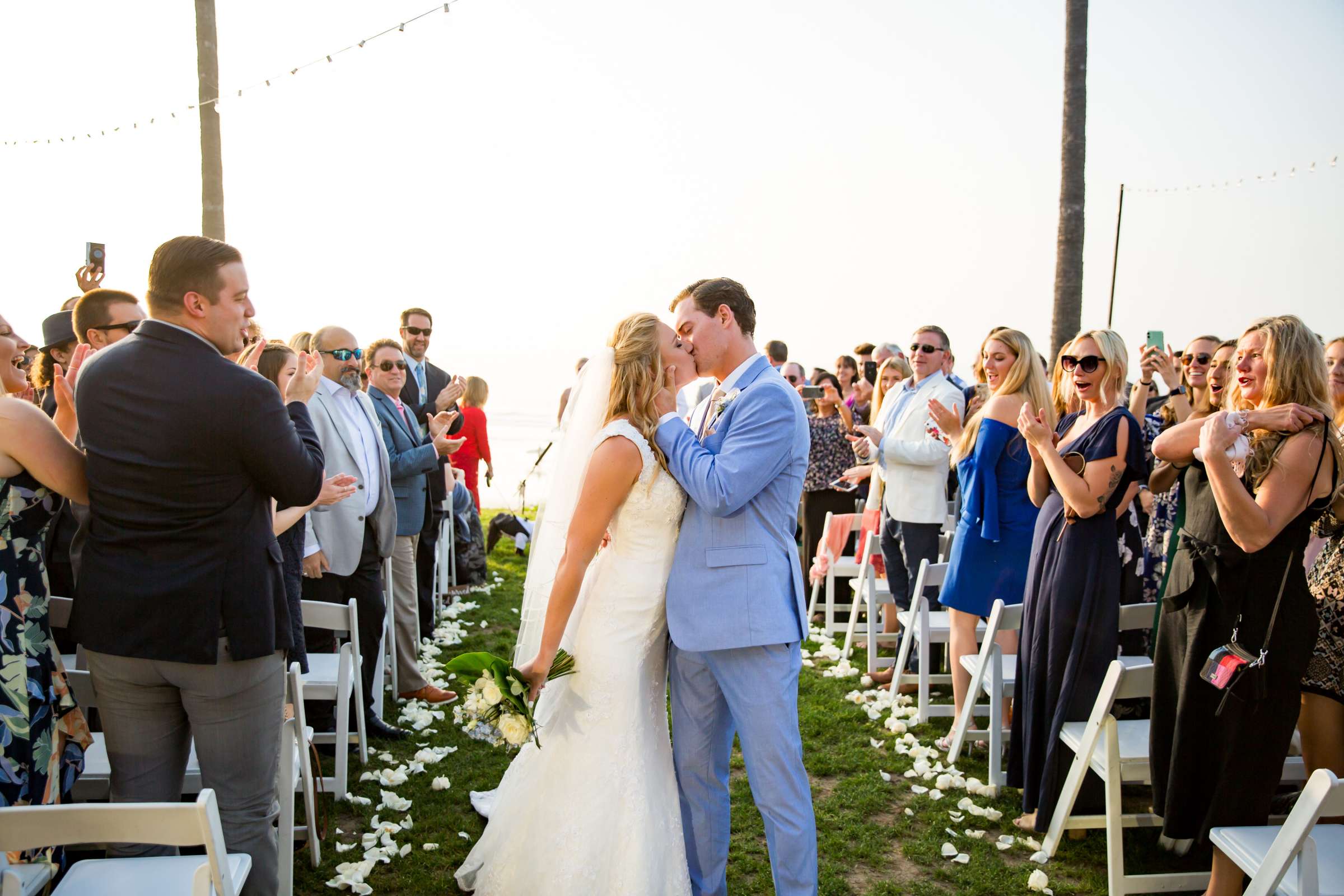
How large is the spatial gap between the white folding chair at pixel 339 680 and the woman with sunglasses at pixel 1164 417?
407 centimetres

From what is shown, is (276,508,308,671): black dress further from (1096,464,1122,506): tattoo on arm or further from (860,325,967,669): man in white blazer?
(860,325,967,669): man in white blazer

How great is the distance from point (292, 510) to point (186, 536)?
0.92 meters

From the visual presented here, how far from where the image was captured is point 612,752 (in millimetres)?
3297

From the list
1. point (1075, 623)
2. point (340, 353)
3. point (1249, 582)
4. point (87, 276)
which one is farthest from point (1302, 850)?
point (87, 276)

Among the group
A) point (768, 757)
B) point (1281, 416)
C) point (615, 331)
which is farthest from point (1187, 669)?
point (615, 331)

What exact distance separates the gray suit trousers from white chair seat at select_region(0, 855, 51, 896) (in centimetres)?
21

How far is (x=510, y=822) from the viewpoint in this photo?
3.44 m

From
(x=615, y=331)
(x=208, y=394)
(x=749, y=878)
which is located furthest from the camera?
(x=749, y=878)

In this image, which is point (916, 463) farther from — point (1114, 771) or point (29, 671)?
point (29, 671)

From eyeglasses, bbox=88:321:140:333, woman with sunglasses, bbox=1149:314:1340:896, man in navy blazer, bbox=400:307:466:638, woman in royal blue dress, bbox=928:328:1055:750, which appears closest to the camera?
woman with sunglasses, bbox=1149:314:1340:896

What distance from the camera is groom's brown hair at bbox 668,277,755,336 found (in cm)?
336

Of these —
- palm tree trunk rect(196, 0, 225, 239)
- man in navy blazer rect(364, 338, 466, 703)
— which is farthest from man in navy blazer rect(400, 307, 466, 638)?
palm tree trunk rect(196, 0, 225, 239)

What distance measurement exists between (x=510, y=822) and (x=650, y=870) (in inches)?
24.2

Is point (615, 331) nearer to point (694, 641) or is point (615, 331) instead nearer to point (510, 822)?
point (694, 641)
